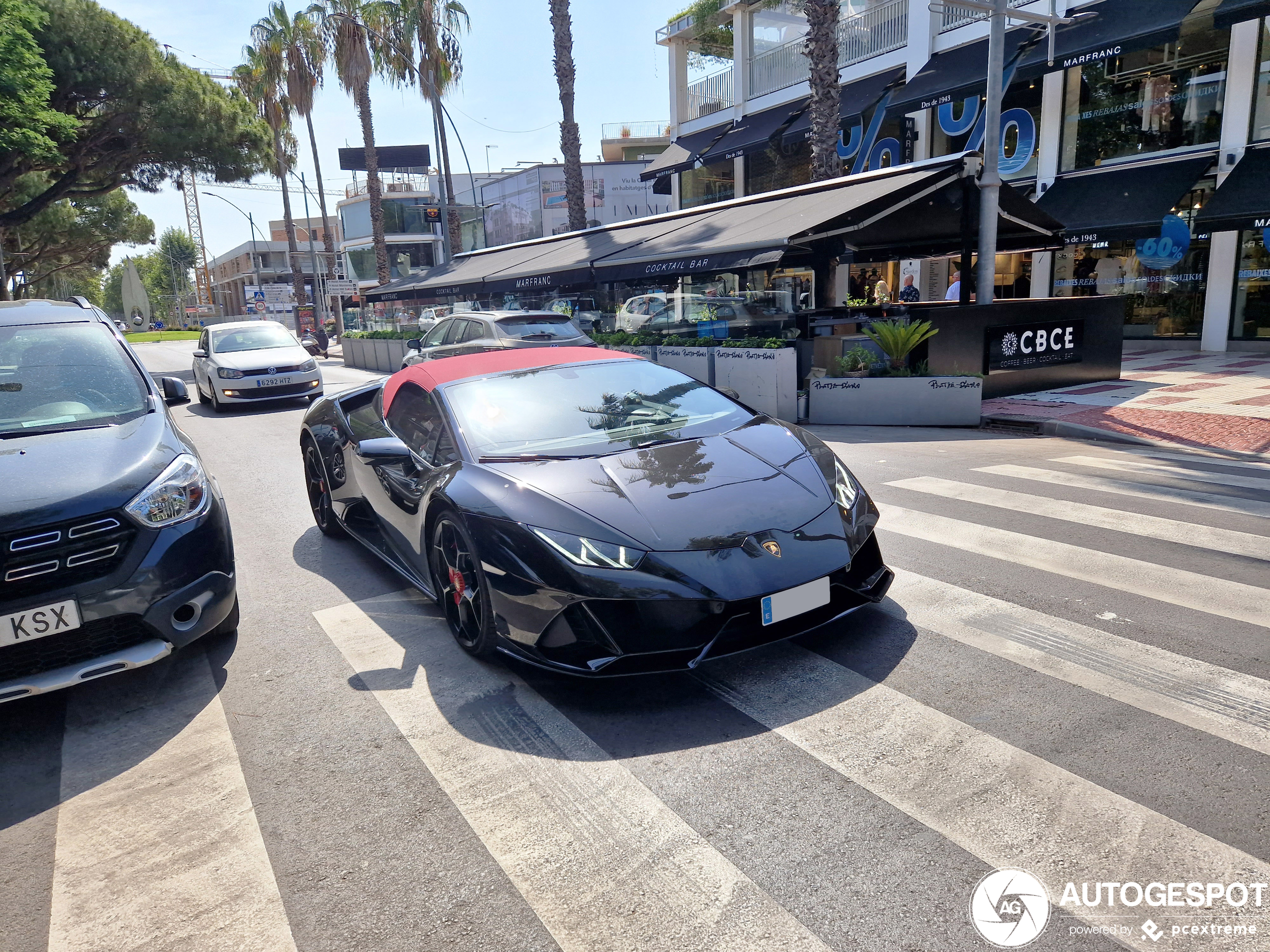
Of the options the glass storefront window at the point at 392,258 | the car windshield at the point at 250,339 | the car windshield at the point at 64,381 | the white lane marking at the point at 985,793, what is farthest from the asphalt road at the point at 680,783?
the glass storefront window at the point at 392,258

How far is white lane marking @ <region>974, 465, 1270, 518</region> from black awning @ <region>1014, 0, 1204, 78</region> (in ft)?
37.5

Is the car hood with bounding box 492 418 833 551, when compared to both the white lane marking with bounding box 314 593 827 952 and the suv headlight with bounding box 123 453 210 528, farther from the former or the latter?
the suv headlight with bounding box 123 453 210 528

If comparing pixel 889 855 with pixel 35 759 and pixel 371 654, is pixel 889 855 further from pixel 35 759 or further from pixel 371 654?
pixel 35 759

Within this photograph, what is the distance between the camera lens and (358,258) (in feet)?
243

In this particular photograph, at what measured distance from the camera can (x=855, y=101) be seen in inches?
967

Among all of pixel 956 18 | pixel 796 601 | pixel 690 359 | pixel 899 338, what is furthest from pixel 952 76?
pixel 796 601

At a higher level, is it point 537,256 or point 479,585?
point 537,256

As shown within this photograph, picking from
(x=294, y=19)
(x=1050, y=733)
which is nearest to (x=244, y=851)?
(x=1050, y=733)

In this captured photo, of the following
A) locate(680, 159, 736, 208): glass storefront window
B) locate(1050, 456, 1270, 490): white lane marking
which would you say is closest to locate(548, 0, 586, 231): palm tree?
locate(680, 159, 736, 208): glass storefront window

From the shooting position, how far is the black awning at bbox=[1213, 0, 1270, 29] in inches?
593

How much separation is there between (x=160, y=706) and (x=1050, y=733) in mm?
3678

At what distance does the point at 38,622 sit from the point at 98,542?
1.22 feet

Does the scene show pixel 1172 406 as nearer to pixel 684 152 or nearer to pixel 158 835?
pixel 158 835

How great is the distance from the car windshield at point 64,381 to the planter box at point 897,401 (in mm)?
8898
